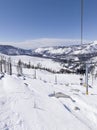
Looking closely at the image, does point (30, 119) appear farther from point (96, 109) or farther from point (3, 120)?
point (96, 109)

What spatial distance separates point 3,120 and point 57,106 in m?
5.71

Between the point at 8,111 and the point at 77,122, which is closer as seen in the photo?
the point at 77,122

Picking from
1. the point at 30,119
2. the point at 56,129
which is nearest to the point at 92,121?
the point at 56,129

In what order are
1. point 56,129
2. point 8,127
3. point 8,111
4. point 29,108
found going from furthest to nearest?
point 29,108
point 8,111
point 56,129
point 8,127

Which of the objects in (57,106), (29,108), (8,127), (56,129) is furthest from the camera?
(57,106)

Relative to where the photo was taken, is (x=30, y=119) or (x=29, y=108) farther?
(x=29, y=108)

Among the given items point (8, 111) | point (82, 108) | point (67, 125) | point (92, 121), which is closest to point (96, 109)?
point (82, 108)

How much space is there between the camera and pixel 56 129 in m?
9.34

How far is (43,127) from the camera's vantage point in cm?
944

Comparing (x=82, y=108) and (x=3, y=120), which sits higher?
(x=3, y=120)

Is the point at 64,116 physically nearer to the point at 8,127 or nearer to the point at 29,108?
the point at 29,108

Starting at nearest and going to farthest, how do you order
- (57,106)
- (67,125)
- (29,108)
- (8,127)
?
(8,127) < (67,125) < (29,108) < (57,106)

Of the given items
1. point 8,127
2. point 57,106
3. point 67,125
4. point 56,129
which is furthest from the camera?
point 57,106

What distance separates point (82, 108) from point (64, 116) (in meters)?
3.44
